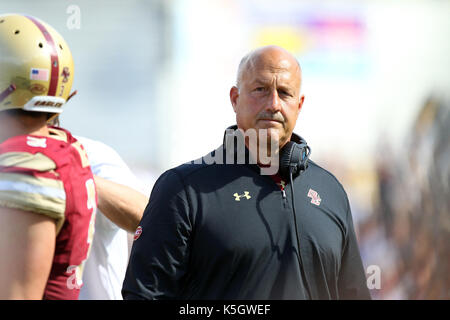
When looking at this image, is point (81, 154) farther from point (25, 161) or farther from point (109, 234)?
point (109, 234)

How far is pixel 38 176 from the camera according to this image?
5.62ft

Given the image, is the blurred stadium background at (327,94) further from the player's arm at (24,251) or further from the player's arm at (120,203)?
the player's arm at (24,251)

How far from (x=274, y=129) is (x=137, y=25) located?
9.71 feet

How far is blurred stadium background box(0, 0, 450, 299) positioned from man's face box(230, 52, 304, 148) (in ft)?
8.20

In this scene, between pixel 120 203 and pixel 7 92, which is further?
pixel 120 203

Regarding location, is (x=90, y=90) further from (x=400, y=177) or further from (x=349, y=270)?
(x=349, y=270)

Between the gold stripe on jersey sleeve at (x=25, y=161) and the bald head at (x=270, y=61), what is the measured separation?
2.95 feet

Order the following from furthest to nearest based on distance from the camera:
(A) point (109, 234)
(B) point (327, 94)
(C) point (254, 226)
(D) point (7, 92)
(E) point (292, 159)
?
(B) point (327, 94) → (A) point (109, 234) → (E) point (292, 159) → (C) point (254, 226) → (D) point (7, 92)

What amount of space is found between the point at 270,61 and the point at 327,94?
3.18m

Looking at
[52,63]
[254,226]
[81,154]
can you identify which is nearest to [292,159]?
[254,226]

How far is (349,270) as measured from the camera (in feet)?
7.68

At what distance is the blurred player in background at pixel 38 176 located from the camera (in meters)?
1.69

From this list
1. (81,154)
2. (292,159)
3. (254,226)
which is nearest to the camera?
(81,154)

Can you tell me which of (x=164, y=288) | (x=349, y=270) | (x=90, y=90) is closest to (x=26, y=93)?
(x=164, y=288)
